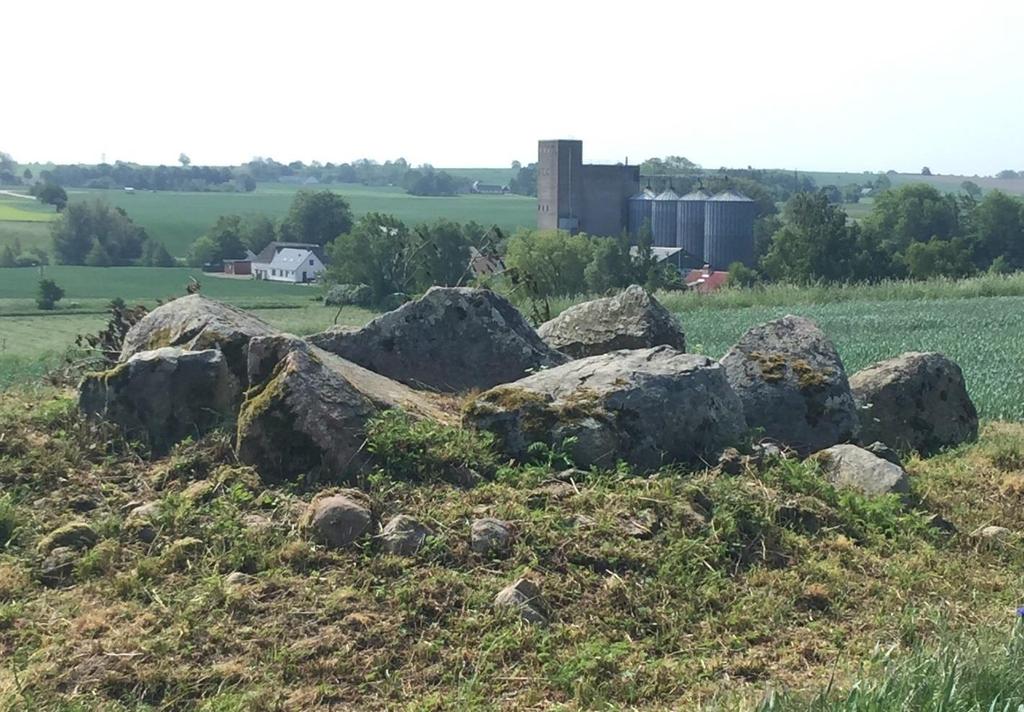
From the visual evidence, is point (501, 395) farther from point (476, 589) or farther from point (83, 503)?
point (83, 503)

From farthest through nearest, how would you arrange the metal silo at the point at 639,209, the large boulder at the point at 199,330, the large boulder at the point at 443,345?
1. the metal silo at the point at 639,209
2. the large boulder at the point at 443,345
3. the large boulder at the point at 199,330

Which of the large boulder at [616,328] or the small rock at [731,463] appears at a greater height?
the large boulder at [616,328]

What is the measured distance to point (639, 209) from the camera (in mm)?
114750

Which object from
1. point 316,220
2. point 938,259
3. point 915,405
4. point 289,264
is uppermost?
point 915,405

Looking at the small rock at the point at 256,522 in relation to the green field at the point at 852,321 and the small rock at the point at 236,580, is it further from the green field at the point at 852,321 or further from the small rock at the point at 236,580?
the green field at the point at 852,321

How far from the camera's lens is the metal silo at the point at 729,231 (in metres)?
104

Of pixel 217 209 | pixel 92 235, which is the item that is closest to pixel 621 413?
pixel 92 235

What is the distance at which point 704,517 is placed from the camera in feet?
20.7

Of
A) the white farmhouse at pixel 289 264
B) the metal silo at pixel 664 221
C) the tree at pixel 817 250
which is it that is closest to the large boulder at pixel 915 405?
the tree at pixel 817 250

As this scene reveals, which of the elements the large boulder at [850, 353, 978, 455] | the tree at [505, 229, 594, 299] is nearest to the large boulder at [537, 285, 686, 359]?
the large boulder at [850, 353, 978, 455]

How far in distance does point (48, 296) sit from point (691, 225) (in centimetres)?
6940

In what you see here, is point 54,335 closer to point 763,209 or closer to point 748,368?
point 748,368

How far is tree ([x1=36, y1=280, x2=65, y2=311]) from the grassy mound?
46032 millimetres

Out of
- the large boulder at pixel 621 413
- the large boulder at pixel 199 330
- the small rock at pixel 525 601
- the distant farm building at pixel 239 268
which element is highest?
the large boulder at pixel 199 330
